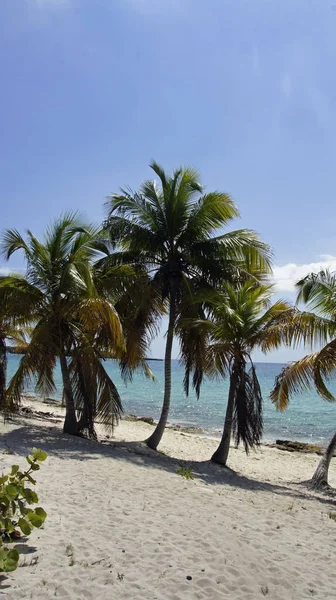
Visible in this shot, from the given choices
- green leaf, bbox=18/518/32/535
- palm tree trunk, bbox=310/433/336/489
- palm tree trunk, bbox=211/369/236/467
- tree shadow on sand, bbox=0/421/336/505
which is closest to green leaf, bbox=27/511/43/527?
green leaf, bbox=18/518/32/535

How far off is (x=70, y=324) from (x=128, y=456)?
157 inches

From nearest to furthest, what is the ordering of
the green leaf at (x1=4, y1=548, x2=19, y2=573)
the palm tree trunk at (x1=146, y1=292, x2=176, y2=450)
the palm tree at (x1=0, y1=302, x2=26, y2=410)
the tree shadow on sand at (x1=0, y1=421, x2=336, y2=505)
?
the green leaf at (x1=4, y1=548, x2=19, y2=573) < the tree shadow on sand at (x1=0, y1=421, x2=336, y2=505) < the palm tree trunk at (x1=146, y1=292, x2=176, y2=450) < the palm tree at (x1=0, y1=302, x2=26, y2=410)

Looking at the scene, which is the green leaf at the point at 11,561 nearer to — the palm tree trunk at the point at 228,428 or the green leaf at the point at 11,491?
the green leaf at the point at 11,491

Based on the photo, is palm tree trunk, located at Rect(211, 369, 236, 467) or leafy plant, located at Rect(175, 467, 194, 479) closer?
leafy plant, located at Rect(175, 467, 194, 479)

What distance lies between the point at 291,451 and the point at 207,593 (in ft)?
56.6

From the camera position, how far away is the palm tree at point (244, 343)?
12.9 metres

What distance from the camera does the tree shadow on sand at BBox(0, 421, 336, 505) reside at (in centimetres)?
1095

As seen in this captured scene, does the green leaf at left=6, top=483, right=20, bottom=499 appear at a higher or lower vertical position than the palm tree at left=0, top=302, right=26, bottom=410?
lower

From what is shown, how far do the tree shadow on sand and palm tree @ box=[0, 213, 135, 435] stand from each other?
87 centimetres

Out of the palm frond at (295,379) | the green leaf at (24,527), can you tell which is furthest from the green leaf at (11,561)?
the palm frond at (295,379)

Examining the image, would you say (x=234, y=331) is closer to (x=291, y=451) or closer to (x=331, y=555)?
(x=331, y=555)

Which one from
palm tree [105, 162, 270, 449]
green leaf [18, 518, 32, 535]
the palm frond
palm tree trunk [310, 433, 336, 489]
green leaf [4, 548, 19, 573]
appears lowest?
palm tree trunk [310, 433, 336, 489]

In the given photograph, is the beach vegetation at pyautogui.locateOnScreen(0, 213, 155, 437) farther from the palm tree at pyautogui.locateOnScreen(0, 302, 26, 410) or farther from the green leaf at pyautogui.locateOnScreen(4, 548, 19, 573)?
the green leaf at pyautogui.locateOnScreen(4, 548, 19, 573)

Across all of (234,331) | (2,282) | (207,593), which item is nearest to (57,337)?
(2,282)
